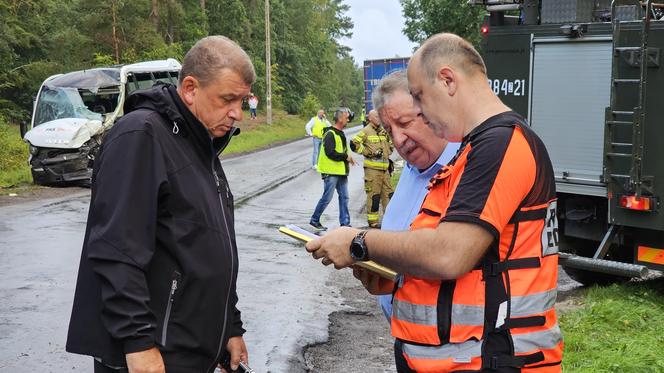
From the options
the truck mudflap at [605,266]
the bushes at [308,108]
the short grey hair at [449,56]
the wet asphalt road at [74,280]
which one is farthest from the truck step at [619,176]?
the bushes at [308,108]

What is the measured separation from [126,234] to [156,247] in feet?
0.61

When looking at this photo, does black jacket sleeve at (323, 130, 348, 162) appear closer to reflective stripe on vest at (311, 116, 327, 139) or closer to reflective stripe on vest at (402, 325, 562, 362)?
reflective stripe on vest at (311, 116, 327, 139)

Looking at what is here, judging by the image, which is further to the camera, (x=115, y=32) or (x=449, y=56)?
(x=115, y=32)

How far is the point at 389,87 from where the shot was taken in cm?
389

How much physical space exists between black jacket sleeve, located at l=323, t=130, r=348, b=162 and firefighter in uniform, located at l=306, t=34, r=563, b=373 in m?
10.2

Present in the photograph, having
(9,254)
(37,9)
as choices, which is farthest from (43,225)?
(37,9)

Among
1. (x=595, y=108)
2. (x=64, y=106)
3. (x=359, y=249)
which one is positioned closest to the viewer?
(x=359, y=249)

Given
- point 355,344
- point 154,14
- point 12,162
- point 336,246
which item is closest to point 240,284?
point 355,344

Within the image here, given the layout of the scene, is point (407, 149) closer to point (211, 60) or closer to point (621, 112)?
point (211, 60)

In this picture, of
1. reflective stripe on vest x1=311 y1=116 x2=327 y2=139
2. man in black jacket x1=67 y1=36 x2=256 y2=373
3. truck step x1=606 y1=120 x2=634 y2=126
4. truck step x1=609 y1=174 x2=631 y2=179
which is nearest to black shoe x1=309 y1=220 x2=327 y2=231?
truck step x1=609 y1=174 x2=631 y2=179

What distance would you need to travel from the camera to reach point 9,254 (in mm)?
10023

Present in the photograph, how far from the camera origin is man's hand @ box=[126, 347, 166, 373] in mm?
2762

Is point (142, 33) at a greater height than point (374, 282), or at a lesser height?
greater

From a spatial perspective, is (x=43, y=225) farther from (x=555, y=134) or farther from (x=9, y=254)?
(x=555, y=134)
